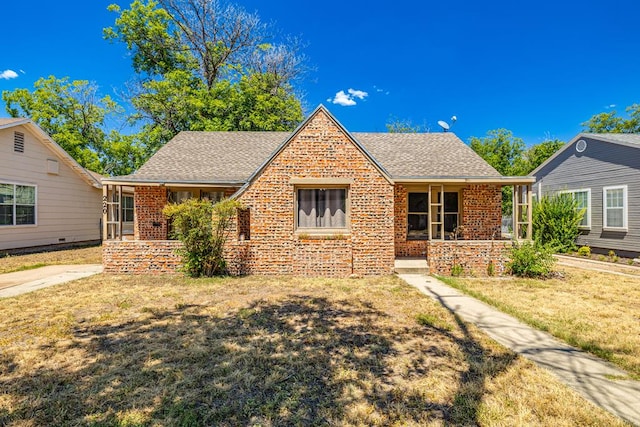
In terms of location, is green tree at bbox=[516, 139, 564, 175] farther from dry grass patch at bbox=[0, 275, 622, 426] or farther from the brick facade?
dry grass patch at bbox=[0, 275, 622, 426]

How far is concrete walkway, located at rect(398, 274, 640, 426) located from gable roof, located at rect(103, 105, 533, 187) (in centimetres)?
455

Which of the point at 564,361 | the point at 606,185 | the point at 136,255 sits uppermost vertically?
the point at 606,185

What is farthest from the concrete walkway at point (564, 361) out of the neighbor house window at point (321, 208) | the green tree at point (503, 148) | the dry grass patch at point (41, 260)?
the green tree at point (503, 148)

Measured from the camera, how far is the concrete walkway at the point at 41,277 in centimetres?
699

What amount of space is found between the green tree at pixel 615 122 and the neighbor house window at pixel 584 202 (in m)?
23.2

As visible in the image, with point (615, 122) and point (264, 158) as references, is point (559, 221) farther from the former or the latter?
point (615, 122)

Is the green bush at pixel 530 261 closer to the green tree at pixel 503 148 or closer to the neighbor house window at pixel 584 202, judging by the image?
the neighbor house window at pixel 584 202

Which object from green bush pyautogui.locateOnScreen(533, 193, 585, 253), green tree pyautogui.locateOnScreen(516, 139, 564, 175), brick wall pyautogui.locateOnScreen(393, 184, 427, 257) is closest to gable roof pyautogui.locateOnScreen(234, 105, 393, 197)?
brick wall pyautogui.locateOnScreen(393, 184, 427, 257)

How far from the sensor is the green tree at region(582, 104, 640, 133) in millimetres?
27547

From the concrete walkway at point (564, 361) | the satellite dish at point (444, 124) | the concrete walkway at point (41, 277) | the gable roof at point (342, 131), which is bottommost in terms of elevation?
the concrete walkway at point (564, 361)

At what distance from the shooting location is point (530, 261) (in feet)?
27.5

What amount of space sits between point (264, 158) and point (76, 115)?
19.8 metres

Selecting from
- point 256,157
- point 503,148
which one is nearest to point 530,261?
point 256,157

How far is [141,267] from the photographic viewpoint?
861cm
